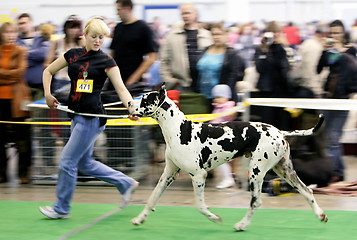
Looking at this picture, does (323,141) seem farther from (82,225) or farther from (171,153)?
(82,225)

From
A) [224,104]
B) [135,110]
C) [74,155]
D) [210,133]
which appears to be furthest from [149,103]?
[224,104]

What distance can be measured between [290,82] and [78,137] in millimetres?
3928

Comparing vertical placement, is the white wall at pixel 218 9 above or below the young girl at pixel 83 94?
above

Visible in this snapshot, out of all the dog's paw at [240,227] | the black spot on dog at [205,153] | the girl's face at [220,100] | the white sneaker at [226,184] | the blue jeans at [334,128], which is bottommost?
the white sneaker at [226,184]

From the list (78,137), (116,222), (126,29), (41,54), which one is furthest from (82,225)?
(41,54)

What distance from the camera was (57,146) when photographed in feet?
28.8

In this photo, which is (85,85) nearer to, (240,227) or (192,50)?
(240,227)

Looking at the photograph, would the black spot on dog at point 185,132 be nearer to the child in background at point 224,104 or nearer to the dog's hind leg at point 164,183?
the dog's hind leg at point 164,183

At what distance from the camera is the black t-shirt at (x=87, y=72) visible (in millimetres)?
6387

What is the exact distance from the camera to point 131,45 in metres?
8.83

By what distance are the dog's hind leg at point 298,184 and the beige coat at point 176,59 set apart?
3.35 meters

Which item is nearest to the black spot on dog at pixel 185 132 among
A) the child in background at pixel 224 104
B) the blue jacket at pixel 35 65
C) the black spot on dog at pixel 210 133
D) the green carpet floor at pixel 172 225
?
the black spot on dog at pixel 210 133

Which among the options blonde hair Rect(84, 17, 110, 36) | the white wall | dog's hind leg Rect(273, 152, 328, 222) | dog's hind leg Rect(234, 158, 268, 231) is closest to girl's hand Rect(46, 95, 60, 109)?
blonde hair Rect(84, 17, 110, 36)

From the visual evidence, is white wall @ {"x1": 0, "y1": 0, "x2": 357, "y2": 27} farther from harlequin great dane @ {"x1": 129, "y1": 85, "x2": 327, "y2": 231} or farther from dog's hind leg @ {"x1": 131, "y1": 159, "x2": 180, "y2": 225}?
dog's hind leg @ {"x1": 131, "y1": 159, "x2": 180, "y2": 225}
